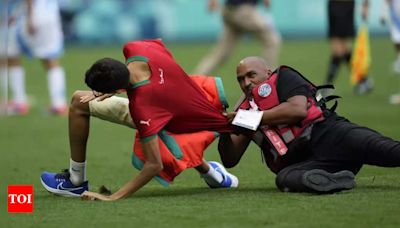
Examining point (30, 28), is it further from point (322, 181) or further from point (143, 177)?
point (322, 181)

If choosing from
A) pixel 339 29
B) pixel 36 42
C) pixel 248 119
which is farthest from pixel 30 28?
pixel 248 119

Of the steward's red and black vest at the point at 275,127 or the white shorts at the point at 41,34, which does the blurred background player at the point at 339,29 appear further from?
the steward's red and black vest at the point at 275,127

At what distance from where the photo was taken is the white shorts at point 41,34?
51.9 ft

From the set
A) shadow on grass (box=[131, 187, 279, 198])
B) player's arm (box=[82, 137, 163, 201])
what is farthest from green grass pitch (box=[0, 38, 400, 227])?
player's arm (box=[82, 137, 163, 201])

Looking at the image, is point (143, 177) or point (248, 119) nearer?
point (143, 177)

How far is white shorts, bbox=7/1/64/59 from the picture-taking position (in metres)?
15.8

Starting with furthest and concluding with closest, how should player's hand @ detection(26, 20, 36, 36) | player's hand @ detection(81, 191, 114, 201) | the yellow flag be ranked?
1. the yellow flag
2. player's hand @ detection(26, 20, 36, 36)
3. player's hand @ detection(81, 191, 114, 201)

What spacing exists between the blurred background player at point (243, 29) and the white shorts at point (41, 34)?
8.15 ft

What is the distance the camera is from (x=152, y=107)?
7.93 metres

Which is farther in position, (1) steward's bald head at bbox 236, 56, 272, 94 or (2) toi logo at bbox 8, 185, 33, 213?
(1) steward's bald head at bbox 236, 56, 272, 94

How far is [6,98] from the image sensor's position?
17312mm

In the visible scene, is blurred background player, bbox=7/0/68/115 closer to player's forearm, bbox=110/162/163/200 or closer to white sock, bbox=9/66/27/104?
white sock, bbox=9/66/27/104

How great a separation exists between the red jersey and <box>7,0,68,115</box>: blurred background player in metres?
7.55

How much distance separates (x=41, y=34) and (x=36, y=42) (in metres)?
0.14
